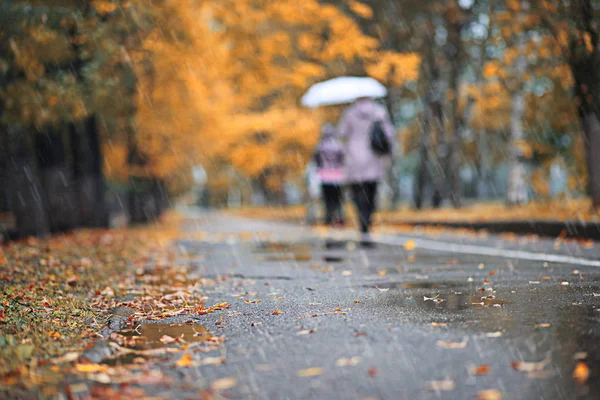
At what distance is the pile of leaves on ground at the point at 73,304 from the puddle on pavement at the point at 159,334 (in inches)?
2.5

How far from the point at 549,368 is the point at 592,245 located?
7753mm

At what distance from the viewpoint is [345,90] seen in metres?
16.2

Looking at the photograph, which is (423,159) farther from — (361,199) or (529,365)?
(529,365)

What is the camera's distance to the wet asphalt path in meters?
3.77

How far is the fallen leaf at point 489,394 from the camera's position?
3490 mm

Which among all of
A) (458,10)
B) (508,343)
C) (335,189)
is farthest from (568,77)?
(508,343)

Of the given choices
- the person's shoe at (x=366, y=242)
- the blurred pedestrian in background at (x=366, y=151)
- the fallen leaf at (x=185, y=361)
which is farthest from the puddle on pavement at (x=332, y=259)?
the fallen leaf at (x=185, y=361)

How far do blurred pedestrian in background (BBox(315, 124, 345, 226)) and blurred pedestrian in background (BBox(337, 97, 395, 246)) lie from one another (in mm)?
4931

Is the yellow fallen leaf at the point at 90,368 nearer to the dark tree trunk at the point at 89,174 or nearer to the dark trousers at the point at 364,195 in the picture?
the dark trousers at the point at 364,195

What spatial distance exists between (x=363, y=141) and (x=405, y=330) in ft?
28.2

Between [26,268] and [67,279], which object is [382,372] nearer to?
[67,279]

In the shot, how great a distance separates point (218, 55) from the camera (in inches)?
848

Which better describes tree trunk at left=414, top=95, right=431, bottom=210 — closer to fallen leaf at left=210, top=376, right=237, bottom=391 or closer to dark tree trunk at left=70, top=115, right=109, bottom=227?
dark tree trunk at left=70, top=115, right=109, bottom=227

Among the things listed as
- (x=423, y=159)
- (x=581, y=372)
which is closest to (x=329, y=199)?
(x=423, y=159)
